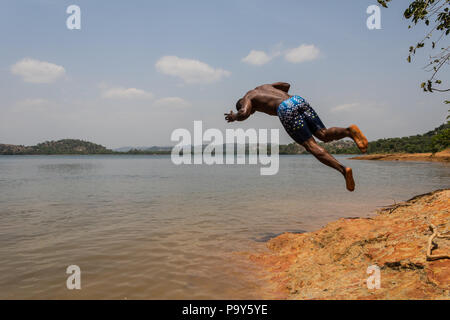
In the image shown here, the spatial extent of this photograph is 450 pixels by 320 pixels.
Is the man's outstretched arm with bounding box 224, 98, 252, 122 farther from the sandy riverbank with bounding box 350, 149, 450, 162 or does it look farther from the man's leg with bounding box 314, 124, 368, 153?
the sandy riverbank with bounding box 350, 149, 450, 162

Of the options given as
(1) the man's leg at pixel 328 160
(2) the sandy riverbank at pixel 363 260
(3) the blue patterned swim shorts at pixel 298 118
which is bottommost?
(2) the sandy riverbank at pixel 363 260

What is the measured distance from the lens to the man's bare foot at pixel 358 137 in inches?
174

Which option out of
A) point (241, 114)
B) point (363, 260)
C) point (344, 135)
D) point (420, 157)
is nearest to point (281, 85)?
point (241, 114)

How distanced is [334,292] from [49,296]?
4061 millimetres

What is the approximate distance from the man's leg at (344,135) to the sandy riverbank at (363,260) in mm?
1460

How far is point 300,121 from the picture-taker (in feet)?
15.7

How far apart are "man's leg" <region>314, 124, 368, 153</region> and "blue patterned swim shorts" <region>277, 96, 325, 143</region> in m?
0.12

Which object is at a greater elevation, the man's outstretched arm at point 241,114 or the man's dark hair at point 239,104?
the man's dark hair at point 239,104

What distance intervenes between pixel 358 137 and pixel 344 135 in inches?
9.6

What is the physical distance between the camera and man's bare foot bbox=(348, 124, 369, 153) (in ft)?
14.5

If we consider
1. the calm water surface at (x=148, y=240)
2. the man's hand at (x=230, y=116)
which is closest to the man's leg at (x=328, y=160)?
the man's hand at (x=230, y=116)

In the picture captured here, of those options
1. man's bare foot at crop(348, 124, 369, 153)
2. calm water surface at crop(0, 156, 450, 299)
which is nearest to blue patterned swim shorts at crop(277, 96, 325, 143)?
man's bare foot at crop(348, 124, 369, 153)

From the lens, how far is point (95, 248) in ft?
21.9

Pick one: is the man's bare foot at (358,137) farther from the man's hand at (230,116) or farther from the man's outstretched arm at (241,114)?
the man's hand at (230,116)
